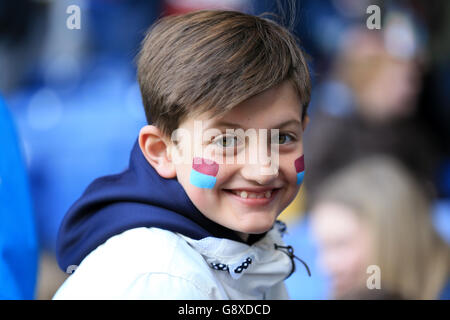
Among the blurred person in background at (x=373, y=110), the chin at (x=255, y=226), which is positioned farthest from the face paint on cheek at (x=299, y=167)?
the blurred person in background at (x=373, y=110)

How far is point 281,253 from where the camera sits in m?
1.10

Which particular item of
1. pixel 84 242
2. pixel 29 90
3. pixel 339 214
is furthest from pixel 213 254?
pixel 29 90

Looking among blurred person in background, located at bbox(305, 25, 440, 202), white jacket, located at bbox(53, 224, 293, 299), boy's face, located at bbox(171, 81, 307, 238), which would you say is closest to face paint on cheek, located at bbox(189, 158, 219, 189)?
boy's face, located at bbox(171, 81, 307, 238)

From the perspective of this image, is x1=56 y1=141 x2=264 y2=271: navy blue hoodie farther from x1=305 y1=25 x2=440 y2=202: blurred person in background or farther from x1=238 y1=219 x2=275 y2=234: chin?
x1=305 y1=25 x2=440 y2=202: blurred person in background

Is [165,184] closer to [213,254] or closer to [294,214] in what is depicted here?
[213,254]

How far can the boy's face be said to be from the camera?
919 millimetres

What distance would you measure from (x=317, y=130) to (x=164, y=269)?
1.75 meters

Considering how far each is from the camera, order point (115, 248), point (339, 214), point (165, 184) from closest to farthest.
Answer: point (115, 248)
point (165, 184)
point (339, 214)

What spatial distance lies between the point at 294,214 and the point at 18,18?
2.09 metres

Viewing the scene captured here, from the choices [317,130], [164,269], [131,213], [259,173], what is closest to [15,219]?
[131,213]

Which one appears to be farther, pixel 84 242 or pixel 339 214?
pixel 339 214

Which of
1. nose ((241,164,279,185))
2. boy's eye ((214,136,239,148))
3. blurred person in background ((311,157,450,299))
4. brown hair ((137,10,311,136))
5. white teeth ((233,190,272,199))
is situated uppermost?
brown hair ((137,10,311,136))

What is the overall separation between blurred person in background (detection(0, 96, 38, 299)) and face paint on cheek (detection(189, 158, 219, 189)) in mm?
566

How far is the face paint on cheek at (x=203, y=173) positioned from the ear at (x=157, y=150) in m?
0.06
